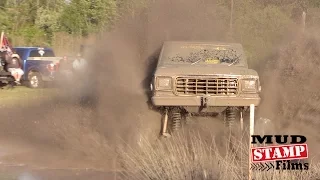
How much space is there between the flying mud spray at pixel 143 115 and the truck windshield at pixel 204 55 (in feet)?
2.14

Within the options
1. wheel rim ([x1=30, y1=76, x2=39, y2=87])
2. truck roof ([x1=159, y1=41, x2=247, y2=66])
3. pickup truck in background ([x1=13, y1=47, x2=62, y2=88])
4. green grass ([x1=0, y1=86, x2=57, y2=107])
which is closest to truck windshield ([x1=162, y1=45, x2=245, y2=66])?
truck roof ([x1=159, y1=41, x2=247, y2=66])

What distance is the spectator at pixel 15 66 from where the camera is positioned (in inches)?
989

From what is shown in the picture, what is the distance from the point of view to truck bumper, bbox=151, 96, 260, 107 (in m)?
10.4

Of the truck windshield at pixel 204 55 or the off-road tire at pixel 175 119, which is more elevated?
the truck windshield at pixel 204 55

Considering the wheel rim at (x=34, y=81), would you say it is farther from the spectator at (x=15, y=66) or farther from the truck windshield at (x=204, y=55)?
the truck windshield at (x=204, y=55)

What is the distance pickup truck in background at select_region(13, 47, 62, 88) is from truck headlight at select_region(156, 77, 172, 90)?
671 inches

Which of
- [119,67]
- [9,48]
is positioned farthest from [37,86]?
[119,67]

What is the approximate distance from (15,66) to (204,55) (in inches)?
599

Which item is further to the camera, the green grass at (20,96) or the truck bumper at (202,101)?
the green grass at (20,96)

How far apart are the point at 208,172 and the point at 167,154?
824 millimetres

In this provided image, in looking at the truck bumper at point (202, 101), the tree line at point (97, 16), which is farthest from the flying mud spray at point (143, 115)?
the tree line at point (97, 16)

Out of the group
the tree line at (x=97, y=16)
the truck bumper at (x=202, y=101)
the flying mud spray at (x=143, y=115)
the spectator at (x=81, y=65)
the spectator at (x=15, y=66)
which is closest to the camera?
the flying mud spray at (x=143, y=115)

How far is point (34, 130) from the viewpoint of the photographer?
13.0 metres

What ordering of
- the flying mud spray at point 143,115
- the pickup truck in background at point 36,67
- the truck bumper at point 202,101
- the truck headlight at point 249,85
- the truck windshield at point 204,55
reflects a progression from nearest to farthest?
the flying mud spray at point 143,115 < the truck bumper at point 202,101 < the truck headlight at point 249,85 < the truck windshield at point 204,55 < the pickup truck in background at point 36,67
